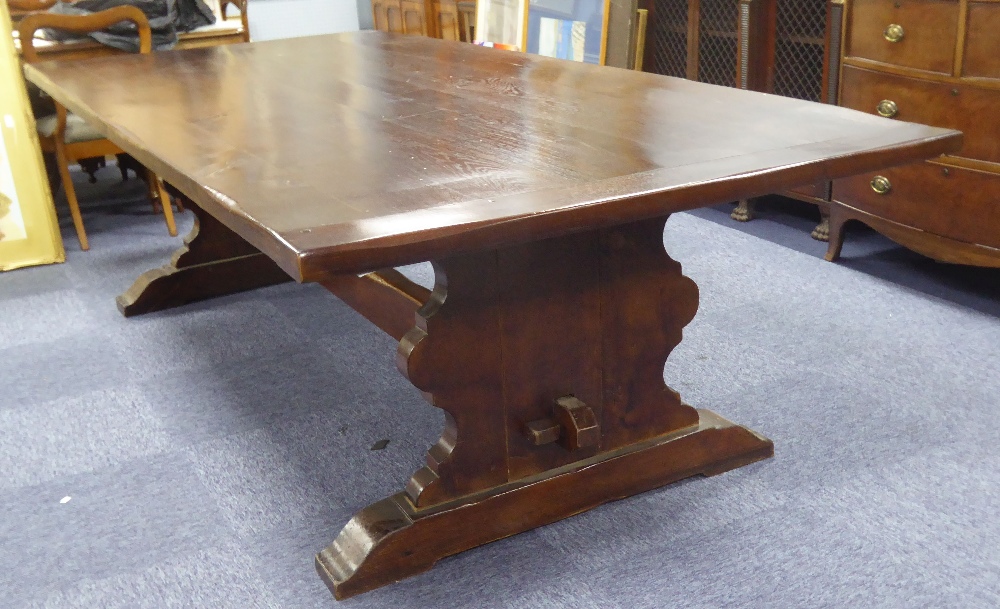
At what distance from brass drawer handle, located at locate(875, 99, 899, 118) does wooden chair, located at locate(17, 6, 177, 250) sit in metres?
2.16

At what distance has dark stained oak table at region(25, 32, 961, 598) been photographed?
132 centimetres

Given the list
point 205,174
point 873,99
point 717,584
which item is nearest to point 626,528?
point 717,584

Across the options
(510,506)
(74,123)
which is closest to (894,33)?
(510,506)

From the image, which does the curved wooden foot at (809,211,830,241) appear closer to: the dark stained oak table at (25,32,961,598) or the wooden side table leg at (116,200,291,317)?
the dark stained oak table at (25,32,961,598)

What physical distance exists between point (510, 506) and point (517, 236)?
59cm

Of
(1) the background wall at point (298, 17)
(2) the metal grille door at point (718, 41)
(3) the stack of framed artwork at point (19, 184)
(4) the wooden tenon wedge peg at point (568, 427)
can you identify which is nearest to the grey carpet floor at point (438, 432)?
(4) the wooden tenon wedge peg at point (568, 427)

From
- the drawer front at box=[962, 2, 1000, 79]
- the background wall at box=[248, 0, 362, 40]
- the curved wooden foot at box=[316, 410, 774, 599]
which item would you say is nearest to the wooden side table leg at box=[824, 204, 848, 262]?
the drawer front at box=[962, 2, 1000, 79]

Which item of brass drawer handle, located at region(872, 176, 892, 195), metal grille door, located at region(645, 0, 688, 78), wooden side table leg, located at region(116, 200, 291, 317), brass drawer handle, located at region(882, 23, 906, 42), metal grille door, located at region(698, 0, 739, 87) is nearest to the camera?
brass drawer handle, located at region(882, 23, 906, 42)

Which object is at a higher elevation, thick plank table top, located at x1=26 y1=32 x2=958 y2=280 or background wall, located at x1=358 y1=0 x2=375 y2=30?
thick plank table top, located at x1=26 y1=32 x2=958 y2=280

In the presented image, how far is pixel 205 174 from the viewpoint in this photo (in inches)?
60.9

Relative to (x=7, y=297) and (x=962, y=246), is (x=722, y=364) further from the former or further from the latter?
(x=7, y=297)

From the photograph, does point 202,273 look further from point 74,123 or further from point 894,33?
point 894,33

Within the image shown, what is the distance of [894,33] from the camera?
2.58 m

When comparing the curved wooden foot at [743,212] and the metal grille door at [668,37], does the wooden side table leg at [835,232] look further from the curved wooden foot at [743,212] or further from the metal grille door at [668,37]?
the metal grille door at [668,37]
